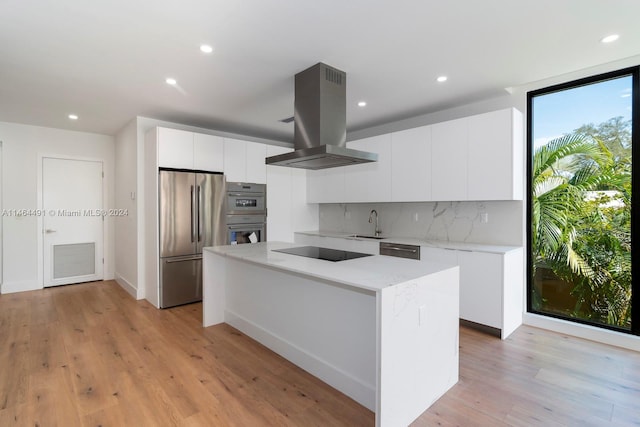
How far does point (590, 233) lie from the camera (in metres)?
3.10

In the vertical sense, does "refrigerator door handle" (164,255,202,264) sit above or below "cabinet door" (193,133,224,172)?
below

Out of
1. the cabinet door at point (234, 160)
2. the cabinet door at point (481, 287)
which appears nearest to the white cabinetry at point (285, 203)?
the cabinet door at point (234, 160)

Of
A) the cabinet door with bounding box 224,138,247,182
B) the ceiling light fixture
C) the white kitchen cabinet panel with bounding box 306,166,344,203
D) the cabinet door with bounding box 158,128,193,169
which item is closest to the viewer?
the ceiling light fixture

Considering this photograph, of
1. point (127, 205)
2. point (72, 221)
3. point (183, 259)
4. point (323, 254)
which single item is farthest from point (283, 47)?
point (72, 221)

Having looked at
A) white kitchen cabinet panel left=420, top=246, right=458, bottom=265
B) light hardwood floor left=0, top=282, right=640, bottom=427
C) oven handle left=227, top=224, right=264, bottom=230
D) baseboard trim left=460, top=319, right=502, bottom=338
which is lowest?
light hardwood floor left=0, top=282, right=640, bottom=427

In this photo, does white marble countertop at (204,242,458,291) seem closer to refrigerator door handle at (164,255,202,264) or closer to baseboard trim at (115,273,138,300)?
refrigerator door handle at (164,255,202,264)

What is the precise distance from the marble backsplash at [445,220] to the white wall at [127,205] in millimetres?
3151

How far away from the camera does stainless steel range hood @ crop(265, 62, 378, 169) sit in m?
2.73

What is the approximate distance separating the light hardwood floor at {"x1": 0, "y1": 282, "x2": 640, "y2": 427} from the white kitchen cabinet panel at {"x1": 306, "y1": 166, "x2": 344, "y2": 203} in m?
A: 2.57

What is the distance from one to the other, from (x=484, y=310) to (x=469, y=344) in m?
0.41

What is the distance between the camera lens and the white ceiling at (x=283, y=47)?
2029mm

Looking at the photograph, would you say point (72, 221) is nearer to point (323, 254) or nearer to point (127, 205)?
point (127, 205)

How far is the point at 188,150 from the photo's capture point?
13.8ft

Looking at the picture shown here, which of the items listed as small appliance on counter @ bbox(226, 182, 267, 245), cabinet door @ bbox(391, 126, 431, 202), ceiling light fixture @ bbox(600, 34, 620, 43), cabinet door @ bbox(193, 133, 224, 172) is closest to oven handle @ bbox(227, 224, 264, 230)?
small appliance on counter @ bbox(226, 182, 267, 245)
